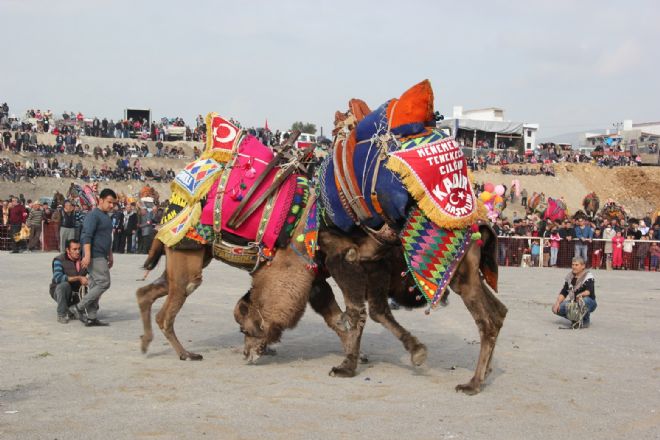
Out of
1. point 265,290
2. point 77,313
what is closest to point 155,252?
point 265,290

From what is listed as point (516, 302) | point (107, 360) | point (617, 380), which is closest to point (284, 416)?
point (107, 360)

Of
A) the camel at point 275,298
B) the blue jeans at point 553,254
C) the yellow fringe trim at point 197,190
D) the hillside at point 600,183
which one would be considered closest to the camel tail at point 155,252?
the camel at point 275,298

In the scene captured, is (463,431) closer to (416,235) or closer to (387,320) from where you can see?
(416,235)

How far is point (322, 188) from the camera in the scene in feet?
24.7

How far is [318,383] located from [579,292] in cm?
563

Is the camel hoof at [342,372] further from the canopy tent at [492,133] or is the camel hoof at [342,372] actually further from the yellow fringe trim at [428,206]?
the canopy tent at [492,133]

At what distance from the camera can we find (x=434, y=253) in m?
6.66

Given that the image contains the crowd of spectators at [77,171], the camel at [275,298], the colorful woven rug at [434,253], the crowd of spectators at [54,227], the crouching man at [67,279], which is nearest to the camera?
the colorful woven rug at [434,253]

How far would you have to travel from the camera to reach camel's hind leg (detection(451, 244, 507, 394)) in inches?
262

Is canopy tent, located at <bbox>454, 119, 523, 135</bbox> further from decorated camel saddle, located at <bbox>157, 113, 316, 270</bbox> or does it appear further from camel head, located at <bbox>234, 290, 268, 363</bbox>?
camel head, located at <bbox>234, 290, 268, 363</bbox>

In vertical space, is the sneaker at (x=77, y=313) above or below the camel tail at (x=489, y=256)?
below

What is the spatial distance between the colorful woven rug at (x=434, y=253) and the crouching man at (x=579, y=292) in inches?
192

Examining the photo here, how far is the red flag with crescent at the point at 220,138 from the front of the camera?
8.23 metres

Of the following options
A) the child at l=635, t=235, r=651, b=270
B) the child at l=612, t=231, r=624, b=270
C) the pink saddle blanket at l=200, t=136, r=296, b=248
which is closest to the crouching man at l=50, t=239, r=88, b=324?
the pink saddle blanket at l=200, t=136, r=296, b=248
